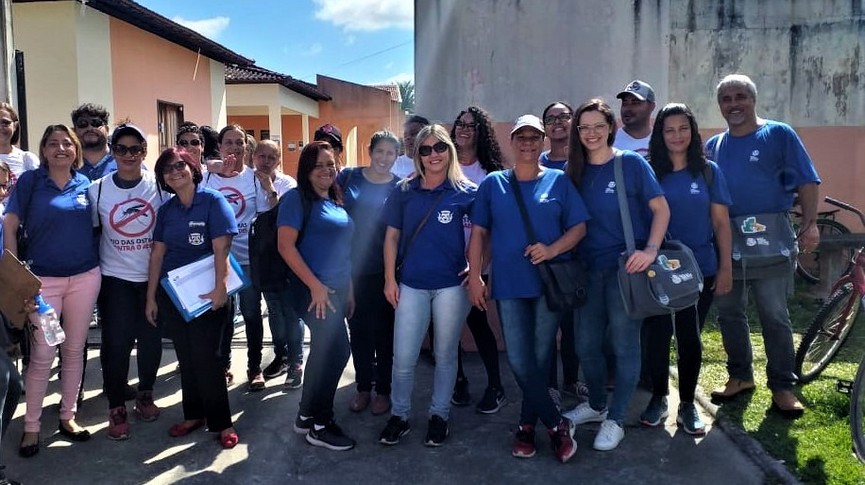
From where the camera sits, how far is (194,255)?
12.8 ft

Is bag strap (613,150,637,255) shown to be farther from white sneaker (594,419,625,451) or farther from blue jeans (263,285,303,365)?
blue jeans (263,285,303,365)

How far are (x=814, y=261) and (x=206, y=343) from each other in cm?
771

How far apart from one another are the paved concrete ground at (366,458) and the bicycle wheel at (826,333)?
1012 millimetres

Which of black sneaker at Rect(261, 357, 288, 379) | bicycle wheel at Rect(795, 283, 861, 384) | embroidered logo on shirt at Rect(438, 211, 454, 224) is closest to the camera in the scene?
embroidered logo on shirt at Rect(438, 211, 454, 224)

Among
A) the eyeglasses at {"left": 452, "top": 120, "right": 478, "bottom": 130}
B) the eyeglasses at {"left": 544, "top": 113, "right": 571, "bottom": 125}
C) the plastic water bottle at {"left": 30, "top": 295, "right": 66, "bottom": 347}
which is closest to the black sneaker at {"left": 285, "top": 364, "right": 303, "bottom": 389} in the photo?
the plastic water bottle at {"left": 30, "top": 295, "right": 66, "bottom": 347}

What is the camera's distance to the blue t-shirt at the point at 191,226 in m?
3.87

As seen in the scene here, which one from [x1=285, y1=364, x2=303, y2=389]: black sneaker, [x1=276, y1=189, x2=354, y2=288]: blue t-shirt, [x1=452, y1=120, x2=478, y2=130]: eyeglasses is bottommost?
[x1=285, y1=364, x2=303, y2=389]: black sneaker

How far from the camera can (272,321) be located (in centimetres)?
522

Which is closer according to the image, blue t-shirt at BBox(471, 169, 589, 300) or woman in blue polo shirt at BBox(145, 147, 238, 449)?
blue t-shirt at BBox(471, 169, 589, 300)

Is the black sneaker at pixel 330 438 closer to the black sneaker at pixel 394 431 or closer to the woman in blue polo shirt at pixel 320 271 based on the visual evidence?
the woman in blue polo shirt at pixel 320 271

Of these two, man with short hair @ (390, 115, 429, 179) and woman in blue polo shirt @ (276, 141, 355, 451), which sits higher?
man with short hair @ (390, 115, 429, 179)

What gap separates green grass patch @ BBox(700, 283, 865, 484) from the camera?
3.59m

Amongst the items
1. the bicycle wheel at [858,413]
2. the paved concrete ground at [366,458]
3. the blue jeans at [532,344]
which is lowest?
the paved concrete ground at [366,458]

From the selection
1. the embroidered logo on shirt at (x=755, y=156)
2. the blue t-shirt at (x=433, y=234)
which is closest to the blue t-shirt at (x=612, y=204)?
the blue t-shirt at (x=433, y=234)
